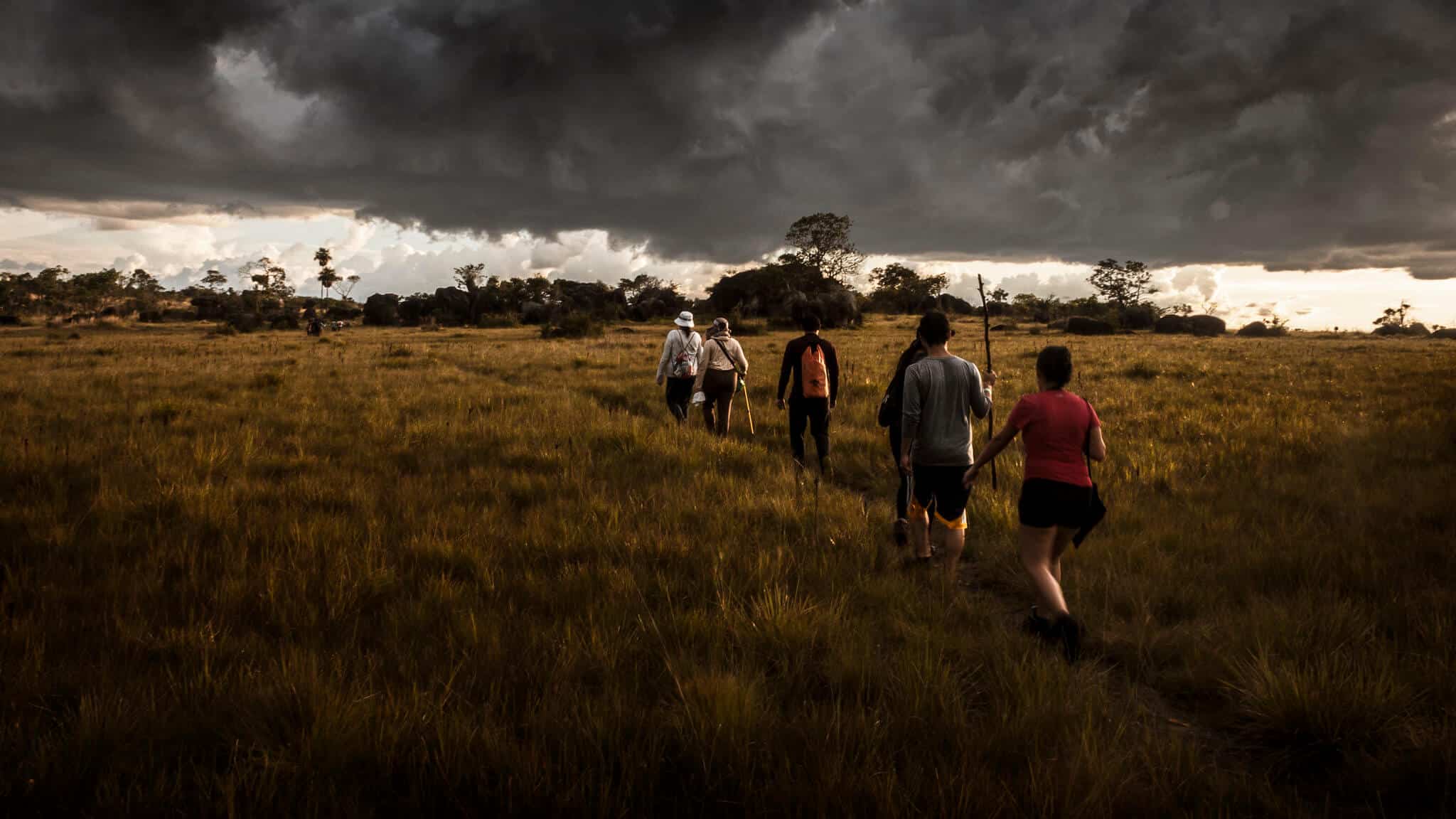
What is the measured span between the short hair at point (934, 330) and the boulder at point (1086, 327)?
52.0 m

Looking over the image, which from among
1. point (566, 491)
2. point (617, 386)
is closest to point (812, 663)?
point (566, 491)

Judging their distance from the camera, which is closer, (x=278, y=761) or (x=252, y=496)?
(x=278, y=761)

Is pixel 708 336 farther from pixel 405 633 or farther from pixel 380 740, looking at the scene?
pixel 380 740

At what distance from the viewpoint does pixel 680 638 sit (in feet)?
11.3

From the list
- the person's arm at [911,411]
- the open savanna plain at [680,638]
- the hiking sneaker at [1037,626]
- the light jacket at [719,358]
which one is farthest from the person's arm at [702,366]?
the hiking sneaker at [1037,626]

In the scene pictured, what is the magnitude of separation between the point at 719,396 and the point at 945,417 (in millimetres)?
5045

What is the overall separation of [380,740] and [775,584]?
7.75 ft

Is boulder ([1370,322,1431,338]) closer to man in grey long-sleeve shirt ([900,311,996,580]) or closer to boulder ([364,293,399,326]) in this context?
man in grey long-sleeve shirt ([900,311,996,580])

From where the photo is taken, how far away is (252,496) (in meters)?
5.75

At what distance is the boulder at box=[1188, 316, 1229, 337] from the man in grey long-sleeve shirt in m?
70.8

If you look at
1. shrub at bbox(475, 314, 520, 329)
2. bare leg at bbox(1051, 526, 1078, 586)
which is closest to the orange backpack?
bare leg at bbox(1051, 526, 1078, 586)

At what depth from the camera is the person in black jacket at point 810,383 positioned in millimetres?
7758

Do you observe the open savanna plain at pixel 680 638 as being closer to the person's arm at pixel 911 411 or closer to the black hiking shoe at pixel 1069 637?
the black hiking shoe at pixel 1069 637

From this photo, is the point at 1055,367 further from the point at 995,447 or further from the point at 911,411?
the point at 911,411
